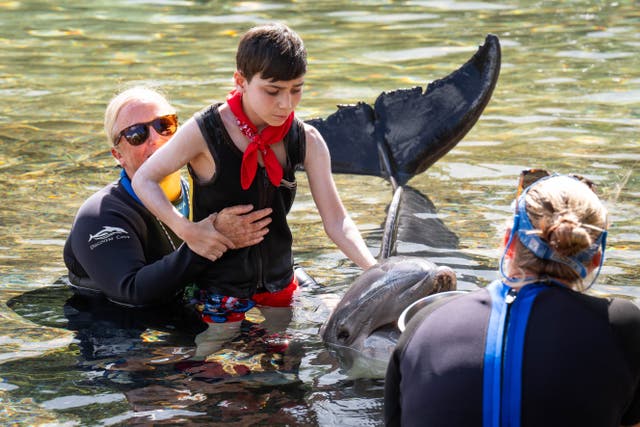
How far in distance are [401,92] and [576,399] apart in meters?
4.46

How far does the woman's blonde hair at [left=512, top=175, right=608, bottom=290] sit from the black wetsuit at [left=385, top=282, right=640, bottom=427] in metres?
0.06

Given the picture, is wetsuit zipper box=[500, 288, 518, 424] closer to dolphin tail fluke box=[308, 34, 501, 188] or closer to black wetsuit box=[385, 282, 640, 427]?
black wetsuit box=[385, 282, 640, 427]

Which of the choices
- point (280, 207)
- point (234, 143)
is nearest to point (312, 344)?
point (280, 207)

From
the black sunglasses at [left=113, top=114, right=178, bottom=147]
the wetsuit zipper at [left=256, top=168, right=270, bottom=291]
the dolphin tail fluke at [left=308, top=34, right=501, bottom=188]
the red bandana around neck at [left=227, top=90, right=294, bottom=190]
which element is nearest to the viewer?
the red bandana around neck at [left=227, top=90, right=294, bottom=190]

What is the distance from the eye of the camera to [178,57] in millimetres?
12047

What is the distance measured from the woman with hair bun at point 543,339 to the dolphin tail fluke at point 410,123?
13.3 feet

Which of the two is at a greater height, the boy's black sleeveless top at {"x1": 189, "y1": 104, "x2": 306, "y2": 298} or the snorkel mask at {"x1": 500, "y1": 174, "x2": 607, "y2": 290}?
the snorkel mask at {"x1": 500, "y1": 174, "x2": 607, "y2": 290}

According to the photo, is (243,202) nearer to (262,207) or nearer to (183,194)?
(262,207)

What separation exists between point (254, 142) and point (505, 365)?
2.17 meters

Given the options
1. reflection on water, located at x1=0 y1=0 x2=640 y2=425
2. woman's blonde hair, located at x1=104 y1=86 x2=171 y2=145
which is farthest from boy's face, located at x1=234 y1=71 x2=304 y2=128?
reflection on water, located at x1=0 y1=0 x2=640 y2=425

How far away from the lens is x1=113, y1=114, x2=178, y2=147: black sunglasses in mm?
4996

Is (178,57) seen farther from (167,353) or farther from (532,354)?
(532,354)

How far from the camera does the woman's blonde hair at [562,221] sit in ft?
8.38

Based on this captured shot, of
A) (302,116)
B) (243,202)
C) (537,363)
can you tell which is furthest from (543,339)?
(302,116)
